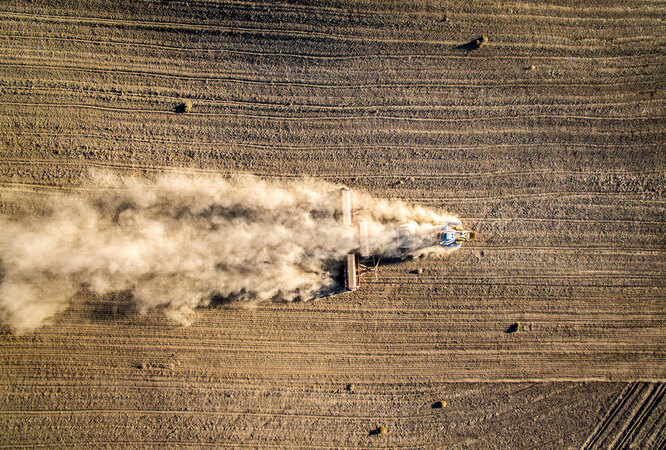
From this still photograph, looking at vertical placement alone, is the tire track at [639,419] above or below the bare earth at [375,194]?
below

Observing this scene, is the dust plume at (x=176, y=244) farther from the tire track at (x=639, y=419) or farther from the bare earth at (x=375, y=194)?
the tire track at (x=639, y=419)

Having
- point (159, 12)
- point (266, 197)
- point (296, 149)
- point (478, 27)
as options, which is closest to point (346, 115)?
point (296, 149)

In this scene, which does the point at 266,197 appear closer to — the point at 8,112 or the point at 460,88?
the point at 460,88

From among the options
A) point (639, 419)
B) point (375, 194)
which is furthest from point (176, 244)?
point (639, 419)

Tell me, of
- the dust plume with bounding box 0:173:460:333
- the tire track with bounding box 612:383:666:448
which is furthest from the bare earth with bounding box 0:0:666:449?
the dust plume with bounding box 0:173:460:333

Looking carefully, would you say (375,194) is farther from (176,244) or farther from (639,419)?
(639,419)

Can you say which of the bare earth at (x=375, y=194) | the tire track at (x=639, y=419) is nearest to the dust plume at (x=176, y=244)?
the bare earth at (x=375, y=194)
